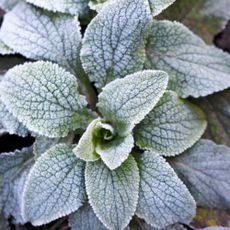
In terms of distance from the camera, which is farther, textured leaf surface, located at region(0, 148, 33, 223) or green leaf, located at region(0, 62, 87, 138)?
textured leaf surface, located at region(0, 148, 33, 223)

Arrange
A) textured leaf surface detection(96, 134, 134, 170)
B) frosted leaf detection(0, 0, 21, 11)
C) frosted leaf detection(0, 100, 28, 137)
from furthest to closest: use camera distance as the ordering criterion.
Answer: frosted leaf detection(0, 0, 21, 11) < frosted leaf detection(0, 100, 28, 137) < textured leaf surface detection(96, 134, 134, 170)

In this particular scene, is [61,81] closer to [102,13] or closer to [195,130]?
[102,13]

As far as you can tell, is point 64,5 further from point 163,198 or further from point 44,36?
point 163,198

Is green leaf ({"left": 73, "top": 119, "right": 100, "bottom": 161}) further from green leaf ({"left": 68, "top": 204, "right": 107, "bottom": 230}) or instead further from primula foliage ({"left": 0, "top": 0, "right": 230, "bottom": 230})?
green leaf ({"left": 68, "top": 204, "right": 107, "bottom": 230})

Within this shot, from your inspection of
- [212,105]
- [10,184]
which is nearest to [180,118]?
[212,105]

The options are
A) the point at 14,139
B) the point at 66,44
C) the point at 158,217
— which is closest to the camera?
the point at 158,217

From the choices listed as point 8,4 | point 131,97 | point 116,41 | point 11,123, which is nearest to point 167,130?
point 131,97

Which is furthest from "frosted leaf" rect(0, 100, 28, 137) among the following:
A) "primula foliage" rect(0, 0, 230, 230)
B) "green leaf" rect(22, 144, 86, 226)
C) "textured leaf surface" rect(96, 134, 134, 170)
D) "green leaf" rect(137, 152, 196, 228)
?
"green leaf" rect(137, 152, 196, 228)
